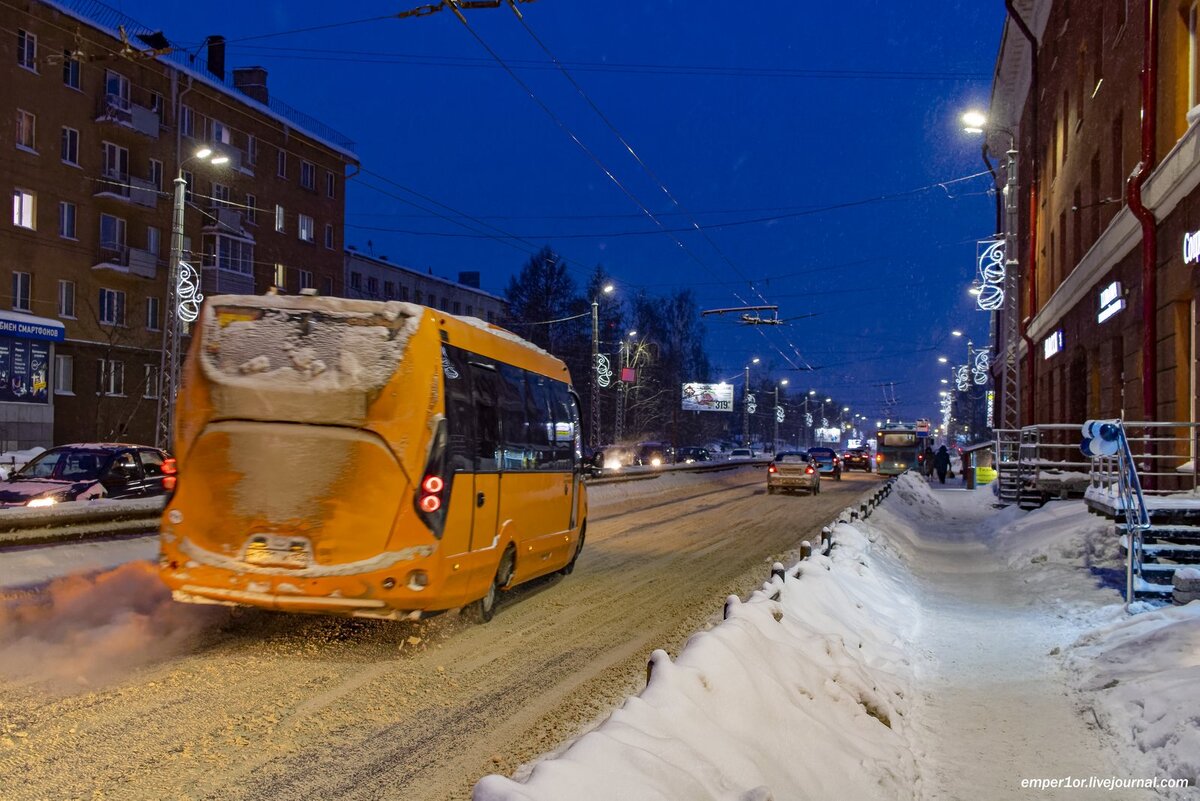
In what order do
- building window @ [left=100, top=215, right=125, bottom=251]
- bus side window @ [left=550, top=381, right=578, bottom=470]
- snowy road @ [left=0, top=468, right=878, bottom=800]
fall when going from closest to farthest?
snowy road @ [left=0, top=468, right=878, bottom=800] → bus side window @ [left=550, top=381, right=578, bottom=470] → building window @ [left=100, top=215, right=125, bottom=251]

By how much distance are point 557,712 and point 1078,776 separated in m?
3.23

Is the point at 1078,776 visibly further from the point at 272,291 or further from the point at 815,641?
the point at 272,291

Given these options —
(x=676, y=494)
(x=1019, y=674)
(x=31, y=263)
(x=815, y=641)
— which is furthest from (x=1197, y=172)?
(x=31, y=263)

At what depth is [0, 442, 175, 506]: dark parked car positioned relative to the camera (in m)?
14.8

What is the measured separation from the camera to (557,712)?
6426 millimetres

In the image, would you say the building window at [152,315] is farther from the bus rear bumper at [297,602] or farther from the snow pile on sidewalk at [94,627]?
the bus rear bumper at [297,602]

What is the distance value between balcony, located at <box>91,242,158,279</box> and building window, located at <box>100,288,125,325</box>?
1.04m

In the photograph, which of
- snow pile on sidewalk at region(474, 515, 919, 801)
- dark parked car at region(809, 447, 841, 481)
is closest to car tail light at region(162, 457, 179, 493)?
snow pile on sidewalk at region(474, 515, 919, 801)

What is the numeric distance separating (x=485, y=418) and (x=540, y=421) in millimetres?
2045

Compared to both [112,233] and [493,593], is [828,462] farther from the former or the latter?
[493,593]

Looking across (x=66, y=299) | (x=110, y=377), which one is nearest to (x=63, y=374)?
(x=110, y=377)

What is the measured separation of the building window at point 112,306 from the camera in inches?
1561

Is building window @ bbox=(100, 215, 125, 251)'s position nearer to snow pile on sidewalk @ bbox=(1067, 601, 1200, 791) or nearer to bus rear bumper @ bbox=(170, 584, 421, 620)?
bus rear bumper @ bbox=(170, 584, 421, 620)

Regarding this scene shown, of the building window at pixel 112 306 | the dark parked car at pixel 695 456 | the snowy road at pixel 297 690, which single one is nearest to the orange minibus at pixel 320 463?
the snowy road at pixel 297 690
